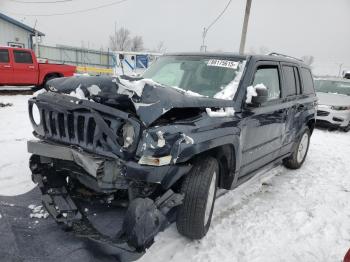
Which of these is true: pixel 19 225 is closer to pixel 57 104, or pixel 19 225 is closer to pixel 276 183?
pixel 57 104

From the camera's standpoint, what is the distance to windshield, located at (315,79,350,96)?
11930mm

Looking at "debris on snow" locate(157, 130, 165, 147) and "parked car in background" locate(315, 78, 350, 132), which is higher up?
"debris on snow" locate(157, 130, 165, 147)

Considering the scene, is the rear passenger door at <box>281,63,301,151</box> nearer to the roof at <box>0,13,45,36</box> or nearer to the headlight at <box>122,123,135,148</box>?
the headlight at <box>122,123,135,148</box>

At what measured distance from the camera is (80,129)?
2742mm

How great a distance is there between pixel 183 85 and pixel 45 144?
1.66 metres

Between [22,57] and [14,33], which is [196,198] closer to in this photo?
[22,57]

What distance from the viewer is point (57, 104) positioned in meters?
2.82

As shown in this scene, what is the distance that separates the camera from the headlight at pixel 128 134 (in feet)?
8.38

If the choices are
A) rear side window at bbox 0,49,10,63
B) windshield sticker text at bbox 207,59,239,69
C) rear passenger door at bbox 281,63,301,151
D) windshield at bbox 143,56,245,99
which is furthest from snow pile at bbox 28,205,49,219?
rear side window at bbox 0,49,10,63

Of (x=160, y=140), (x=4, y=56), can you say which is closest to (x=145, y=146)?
(x=160, y=140)

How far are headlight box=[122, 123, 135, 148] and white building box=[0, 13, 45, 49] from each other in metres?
25.6

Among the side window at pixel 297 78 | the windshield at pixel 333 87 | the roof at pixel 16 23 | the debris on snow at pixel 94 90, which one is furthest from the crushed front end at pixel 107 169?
the roof at pixel 16 23

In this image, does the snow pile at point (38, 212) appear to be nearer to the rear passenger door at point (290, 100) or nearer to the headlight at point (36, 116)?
the headlight at point (36, 116)

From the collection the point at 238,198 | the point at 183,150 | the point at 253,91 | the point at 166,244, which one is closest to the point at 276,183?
the point at 238,198
